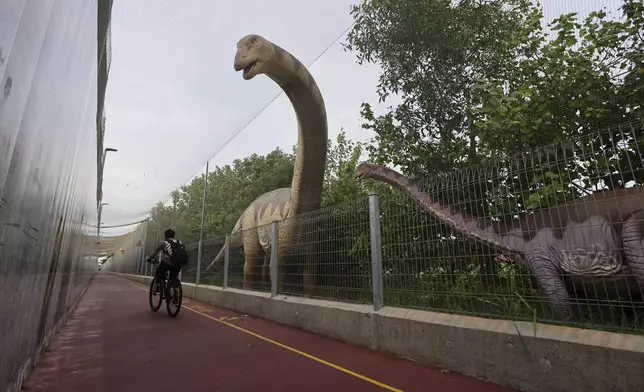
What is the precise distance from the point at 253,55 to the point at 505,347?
18.1 feet

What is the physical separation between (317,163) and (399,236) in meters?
3.55

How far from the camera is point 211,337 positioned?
583cm

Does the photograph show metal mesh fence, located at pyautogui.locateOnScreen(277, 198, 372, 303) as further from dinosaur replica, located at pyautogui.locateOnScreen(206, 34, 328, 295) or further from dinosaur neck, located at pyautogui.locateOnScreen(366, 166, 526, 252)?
dinosaur neck, located at pyautogui.locateOnScreen(366, 166, 526, 252)

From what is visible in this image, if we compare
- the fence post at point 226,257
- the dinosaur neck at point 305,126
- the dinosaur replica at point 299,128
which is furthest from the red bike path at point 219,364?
the fence post at point 226,257

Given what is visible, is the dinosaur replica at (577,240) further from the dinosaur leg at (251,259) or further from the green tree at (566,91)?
the dinosaur leg at (251,259)

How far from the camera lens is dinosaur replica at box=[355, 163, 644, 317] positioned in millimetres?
3160

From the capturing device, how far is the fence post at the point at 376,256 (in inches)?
196

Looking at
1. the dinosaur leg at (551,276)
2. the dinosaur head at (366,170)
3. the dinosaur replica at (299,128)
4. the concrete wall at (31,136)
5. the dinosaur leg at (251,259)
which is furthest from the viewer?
the dinosaur leg at (251,259)

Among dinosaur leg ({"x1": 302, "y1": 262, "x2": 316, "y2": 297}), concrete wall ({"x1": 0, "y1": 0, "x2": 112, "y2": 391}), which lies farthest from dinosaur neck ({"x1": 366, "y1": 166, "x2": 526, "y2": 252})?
→ concrete wall ({"x1": 0, "y1": 0, "x2": 112, "y2": 391})

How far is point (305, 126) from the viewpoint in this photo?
313 inches

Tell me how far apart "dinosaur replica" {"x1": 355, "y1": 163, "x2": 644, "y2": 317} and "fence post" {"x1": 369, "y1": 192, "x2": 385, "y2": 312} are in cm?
119

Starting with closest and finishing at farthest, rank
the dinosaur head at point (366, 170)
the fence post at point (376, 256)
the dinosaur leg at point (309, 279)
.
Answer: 1. the fence post at point (376, 256)
2. the dinosaur head at point (366, 170)
3. the dinosaur leg at point (309, 279)

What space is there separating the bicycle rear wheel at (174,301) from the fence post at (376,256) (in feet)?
14.9

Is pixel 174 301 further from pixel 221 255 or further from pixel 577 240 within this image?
pixel 577 240
